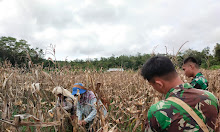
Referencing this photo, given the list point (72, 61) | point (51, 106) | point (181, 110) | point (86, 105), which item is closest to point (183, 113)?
point (181, 110)

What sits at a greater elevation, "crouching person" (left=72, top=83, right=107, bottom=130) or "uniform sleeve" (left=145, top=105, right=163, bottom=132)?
"uniform sleeve" (left=145, top=105, right=163, bottom=132)

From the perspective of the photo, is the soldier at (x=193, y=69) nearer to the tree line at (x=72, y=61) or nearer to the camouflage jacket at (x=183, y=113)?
the tree line at (x=72, y=61)

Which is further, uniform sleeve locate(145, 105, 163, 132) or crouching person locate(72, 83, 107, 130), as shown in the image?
crouching person locate(72, 83, 107, 130)

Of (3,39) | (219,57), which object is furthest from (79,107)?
(3,39)

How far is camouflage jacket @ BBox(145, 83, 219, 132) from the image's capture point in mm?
1076

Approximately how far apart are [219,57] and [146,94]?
32582mm

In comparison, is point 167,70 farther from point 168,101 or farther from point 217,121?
point 217,121

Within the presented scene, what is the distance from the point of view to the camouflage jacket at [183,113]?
1076 millimetres

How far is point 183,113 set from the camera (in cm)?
108

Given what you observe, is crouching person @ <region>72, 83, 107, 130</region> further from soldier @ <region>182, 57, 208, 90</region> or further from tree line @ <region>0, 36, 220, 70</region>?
soldier @ <region>182, 57, 208, 90</region>

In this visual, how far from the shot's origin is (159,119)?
110cm

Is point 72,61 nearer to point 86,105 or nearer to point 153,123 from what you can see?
point 86,105

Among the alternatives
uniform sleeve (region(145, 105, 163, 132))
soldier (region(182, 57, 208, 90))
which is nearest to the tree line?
soldier (region(182, 57, 208, 90))

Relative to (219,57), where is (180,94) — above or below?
below
